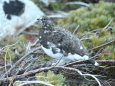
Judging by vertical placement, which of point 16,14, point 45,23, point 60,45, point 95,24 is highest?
point 45,23

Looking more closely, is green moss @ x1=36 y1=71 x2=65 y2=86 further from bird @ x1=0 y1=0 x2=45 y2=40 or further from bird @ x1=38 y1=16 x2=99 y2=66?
bird @ x1=0 y1=0 x2=45 y2=40

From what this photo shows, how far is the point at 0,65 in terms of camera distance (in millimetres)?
3799

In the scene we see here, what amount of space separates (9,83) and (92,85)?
0.84 meters

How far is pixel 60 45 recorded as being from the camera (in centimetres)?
317

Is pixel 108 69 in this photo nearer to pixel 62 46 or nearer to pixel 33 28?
pixel 62 46

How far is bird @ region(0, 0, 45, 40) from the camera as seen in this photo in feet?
17.5

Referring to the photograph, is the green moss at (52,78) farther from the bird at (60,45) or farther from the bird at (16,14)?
the bird at (16,14)

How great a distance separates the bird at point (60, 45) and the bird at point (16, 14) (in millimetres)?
1787

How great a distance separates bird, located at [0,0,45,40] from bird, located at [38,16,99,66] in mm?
1787

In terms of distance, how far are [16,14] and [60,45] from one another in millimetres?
2730

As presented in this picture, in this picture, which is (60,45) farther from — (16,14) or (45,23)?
(16,14)

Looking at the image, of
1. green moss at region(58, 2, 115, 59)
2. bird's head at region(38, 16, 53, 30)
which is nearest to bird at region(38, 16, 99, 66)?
bird's head at region(38, 16, 53, 30)

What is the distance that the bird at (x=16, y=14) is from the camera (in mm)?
5349

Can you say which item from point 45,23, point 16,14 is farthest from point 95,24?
point 45,23
